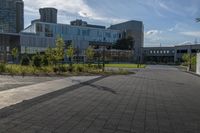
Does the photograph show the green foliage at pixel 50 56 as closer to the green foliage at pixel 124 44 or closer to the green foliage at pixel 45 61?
the green foliage at pixel 45 61

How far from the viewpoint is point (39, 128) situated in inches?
271

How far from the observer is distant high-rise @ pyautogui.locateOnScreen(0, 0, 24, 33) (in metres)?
125

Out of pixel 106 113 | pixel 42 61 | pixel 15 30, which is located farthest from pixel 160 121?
pixel 15 30

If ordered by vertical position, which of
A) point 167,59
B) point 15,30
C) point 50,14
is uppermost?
point 50,14

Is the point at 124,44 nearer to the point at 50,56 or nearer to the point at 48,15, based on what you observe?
the point at 48,15

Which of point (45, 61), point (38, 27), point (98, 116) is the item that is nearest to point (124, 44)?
point (38, 27)

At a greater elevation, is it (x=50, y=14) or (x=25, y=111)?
(x=50, y=14)

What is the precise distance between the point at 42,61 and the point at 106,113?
23.6 metres

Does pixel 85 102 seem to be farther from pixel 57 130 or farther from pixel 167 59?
pixel 167 59

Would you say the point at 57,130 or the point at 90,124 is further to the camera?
the point at 90,124

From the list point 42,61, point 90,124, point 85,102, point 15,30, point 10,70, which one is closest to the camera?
point 90,124

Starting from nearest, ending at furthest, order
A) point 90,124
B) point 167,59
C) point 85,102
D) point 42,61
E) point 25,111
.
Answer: point 90,124 → point 25,111 → point 85,102 → point 42,61 → point 167,59

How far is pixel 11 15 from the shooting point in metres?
130

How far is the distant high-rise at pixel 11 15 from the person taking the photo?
125062 mm
